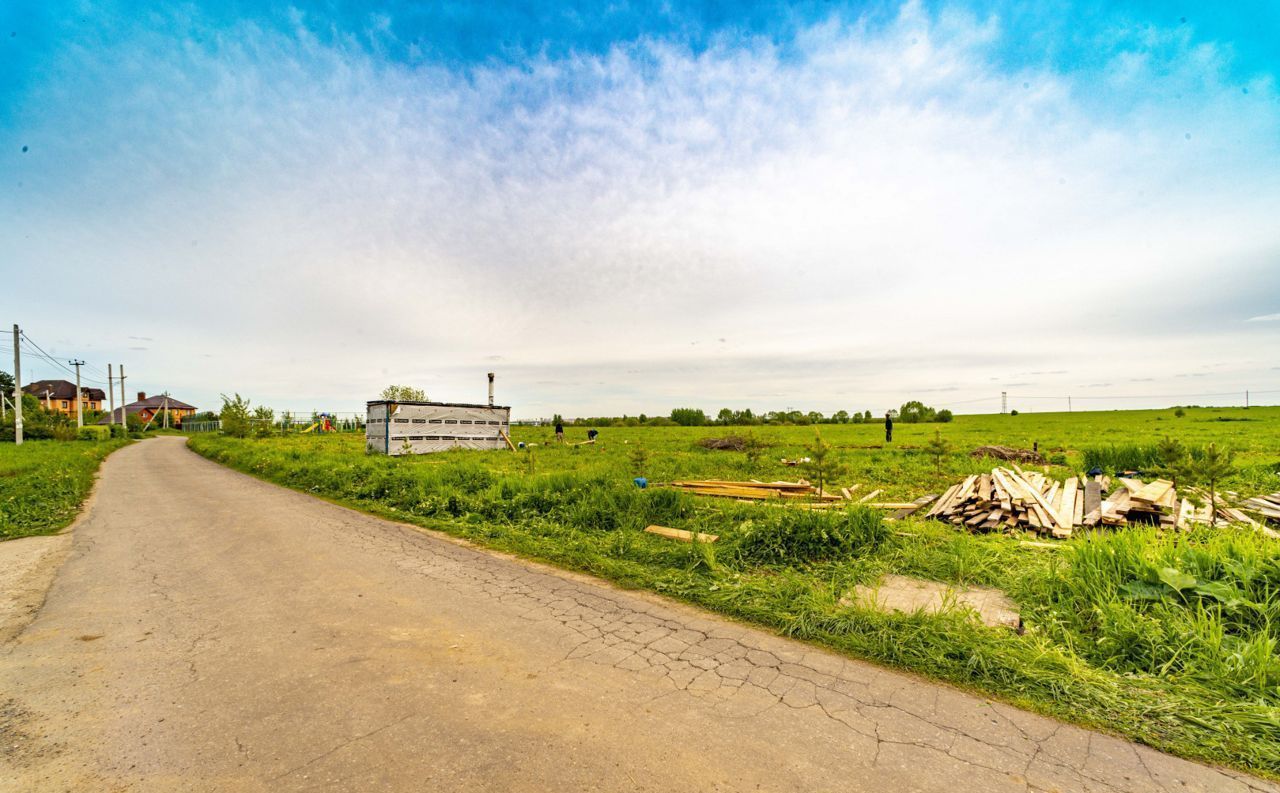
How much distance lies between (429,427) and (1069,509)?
2270cm

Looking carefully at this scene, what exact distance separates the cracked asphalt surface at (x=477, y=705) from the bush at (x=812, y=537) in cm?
182

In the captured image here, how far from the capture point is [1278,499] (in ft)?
27.9

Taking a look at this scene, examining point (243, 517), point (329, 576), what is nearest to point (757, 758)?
point (329, 576)

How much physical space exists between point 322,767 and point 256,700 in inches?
42.4

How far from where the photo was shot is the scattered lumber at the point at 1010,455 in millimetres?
19625

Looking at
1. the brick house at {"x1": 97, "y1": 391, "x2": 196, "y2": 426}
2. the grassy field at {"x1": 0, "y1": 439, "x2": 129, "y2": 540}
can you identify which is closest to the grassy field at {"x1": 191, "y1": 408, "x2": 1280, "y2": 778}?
the grassy field at {"x1": 0, "y1": 439, "x2": 129, "y2": 540}

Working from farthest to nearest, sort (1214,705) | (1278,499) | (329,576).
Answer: (1278,499)
(329,576)
(1214,705)

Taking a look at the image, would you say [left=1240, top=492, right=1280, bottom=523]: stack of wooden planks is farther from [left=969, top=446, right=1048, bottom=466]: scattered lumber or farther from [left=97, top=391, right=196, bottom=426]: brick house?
[left=97, top=391, right=196, bottom=426]: brick house

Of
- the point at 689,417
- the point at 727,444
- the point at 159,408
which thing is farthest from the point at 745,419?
the point at 159,408

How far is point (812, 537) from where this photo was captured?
665 cm

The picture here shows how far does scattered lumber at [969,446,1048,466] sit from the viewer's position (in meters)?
19.6

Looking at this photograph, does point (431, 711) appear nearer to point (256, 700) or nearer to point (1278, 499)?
point (256, 700)

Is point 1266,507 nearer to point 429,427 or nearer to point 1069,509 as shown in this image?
point 1069,509

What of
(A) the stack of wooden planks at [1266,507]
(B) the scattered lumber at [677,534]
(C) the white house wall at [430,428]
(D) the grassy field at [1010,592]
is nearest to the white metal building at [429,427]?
(C) the white house wall at [430,428]
